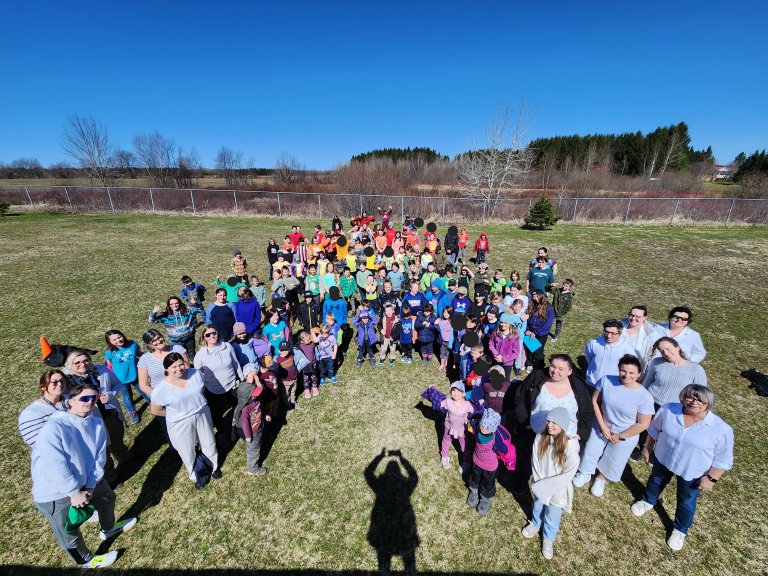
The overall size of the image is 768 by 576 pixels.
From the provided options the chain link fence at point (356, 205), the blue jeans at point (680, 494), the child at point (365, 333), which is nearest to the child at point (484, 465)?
the blue jeans at point (680, 494)

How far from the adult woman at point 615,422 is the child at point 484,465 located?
4.58 ft

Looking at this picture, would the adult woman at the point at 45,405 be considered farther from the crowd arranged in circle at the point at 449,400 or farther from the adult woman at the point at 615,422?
the adult woman at the point at 615,422

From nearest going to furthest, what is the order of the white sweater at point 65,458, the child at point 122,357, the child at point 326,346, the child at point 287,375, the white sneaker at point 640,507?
the white sweater at point 65,458 → the white sneaker at point 640,507 → the child at point 122,357 → the child at point 287,375 → the child at point 326,346

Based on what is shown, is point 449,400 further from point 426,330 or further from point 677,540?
point 677,540

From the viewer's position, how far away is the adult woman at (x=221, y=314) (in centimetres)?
675

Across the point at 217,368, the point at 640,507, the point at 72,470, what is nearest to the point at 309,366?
the point at 217,368

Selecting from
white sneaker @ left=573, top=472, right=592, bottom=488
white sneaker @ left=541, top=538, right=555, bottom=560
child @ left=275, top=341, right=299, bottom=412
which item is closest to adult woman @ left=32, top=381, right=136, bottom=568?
child @ left=275, top=341, right=299, bottom=412

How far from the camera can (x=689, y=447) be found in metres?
3.41

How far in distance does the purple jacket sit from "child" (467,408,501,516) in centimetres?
224

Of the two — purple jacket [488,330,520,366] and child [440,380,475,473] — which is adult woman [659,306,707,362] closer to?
purple jacket [488,330,520,366]

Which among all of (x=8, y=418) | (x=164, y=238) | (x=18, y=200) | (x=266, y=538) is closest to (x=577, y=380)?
(x=266, y=538)

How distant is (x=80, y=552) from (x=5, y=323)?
10.0 metres

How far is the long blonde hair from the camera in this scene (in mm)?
3166

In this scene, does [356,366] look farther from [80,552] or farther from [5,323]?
[5,323]
